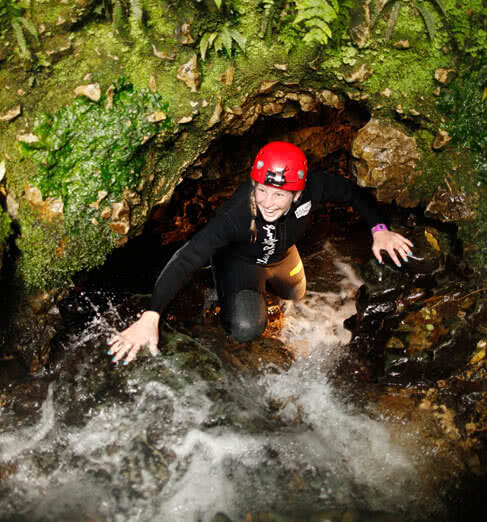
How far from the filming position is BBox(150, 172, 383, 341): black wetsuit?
424cm

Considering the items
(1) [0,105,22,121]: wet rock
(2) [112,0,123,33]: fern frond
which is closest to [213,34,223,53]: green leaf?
(2) [112,0,123,33]: fern frond

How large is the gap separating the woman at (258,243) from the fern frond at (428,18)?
170cm

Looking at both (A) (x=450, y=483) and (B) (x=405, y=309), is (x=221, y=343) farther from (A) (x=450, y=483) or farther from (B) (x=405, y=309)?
(A) (x=450, y=483)

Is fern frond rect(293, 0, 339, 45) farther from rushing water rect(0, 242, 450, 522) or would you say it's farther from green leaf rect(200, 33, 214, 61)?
rushing water rect(0, 242, 450, 522)

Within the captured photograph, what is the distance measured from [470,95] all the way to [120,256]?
4.89 metres

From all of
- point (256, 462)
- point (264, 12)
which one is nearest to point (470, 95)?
point (264, 12)

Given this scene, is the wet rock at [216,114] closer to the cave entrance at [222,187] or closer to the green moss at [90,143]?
the green moss at [90,143]

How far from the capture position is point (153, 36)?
4.24 metres

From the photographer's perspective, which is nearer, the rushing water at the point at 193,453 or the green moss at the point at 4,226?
the rushing water at the point at 193,453

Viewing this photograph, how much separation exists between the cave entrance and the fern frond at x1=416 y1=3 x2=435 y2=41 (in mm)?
1600

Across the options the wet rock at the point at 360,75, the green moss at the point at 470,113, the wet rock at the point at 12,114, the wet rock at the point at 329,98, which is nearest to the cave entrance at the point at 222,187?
the wet rock at the point at 329,98

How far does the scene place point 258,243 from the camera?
4.76 meters

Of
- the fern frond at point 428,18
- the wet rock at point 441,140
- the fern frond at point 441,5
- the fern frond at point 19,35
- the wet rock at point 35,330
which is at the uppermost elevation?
the fern frond at point 19,35

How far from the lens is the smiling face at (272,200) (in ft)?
13.6
